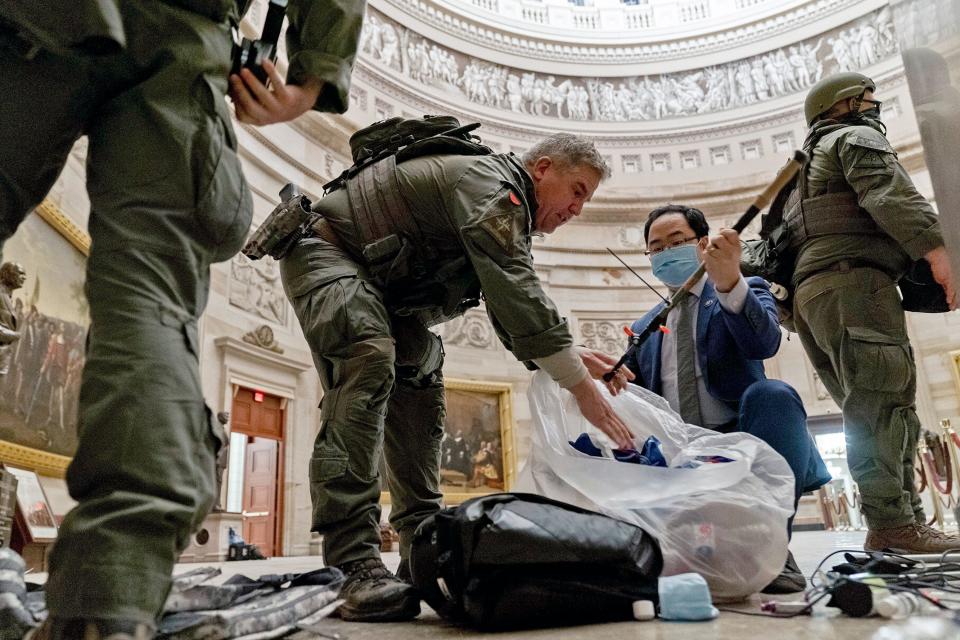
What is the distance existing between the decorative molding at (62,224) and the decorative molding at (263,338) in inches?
116

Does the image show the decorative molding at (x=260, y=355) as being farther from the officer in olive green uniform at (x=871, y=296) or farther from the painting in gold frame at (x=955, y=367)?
the painting in gold frame at (x=955, y=367)

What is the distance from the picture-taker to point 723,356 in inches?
104

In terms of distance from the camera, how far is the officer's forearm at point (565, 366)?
6.46 feet

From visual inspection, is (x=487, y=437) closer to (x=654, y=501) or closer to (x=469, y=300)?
(x=469, y=300)

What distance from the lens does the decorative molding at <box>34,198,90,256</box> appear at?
17.4 feet

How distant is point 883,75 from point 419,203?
14618 millimetres

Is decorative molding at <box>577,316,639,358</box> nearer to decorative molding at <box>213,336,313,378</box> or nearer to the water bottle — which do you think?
decorative molding at <box>213,336,313,378</box>

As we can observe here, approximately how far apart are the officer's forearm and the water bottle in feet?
3.01

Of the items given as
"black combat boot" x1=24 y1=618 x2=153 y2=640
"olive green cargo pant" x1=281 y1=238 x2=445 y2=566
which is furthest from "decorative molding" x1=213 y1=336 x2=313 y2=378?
"black combat boot" x1=24 y1=618 x2=153 y2=640

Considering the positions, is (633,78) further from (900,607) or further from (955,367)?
(900,607)

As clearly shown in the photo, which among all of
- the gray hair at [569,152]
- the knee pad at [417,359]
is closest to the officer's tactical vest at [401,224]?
the knee pad at [417,359]

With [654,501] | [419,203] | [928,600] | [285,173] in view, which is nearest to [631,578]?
[654,501]

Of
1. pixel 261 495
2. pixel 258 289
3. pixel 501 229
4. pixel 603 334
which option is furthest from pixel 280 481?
pixel 501 229

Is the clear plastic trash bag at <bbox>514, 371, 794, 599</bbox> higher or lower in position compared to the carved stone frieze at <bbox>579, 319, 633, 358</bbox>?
lower
